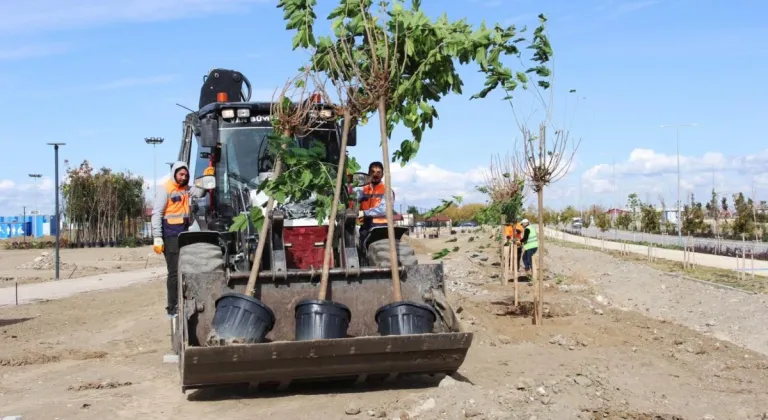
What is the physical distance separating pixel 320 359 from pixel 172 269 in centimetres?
362

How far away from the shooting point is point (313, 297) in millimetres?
7773

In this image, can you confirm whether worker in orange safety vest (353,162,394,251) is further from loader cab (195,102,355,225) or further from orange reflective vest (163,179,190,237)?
orange reflective vest (163,179,190,237)

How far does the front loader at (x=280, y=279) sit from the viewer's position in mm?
6848

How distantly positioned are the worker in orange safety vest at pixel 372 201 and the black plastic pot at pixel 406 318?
2038 mm

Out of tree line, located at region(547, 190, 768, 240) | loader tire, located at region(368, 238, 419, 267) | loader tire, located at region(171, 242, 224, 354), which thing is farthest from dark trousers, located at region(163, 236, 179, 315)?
tree line, located at region(547, 190, 768, 240)

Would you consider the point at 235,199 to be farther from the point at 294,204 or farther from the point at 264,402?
the point at 264,402

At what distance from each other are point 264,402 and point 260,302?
35.1 inches

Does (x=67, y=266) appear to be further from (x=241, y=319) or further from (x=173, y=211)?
(x=241, y=319)

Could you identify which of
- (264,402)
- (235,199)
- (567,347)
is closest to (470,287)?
(567,347)

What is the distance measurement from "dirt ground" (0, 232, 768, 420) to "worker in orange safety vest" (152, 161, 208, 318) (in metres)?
1.14

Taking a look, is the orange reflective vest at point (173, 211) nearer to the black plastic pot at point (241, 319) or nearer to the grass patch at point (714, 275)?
the black plastic pot at point (241, 319)

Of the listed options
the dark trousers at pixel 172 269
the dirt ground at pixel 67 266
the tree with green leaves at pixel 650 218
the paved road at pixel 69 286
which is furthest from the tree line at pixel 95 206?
the dark trousers at pixel 172 269

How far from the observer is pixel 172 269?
9.86m

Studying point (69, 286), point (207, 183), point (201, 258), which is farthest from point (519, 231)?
point (69, 286)
